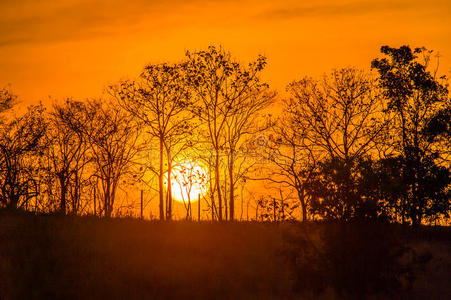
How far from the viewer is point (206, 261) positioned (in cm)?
2530

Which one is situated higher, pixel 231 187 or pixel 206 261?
pixel 231 187

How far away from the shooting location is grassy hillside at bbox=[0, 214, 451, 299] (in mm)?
18328

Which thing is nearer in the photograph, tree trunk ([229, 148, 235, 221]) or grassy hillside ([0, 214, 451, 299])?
grassy hillside ([0, 214, 451, 299])

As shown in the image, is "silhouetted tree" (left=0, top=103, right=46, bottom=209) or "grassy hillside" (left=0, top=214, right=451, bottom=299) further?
"silhouetted tree" (left=0, top=103, right=46, bottom=209)

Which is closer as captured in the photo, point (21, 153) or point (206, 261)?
point (206, 261)

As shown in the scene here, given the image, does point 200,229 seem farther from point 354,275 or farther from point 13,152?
point 13,152

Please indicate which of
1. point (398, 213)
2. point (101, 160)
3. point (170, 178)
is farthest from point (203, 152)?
point (398, 213)

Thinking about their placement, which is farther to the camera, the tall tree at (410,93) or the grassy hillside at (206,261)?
the tall tree at (410,93)

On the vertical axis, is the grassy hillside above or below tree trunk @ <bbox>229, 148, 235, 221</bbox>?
below

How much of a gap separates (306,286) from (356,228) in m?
2.76

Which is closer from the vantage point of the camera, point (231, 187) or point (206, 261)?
point (206, 261)

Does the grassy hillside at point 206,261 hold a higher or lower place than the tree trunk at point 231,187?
lower

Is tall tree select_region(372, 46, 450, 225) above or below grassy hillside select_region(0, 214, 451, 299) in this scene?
above

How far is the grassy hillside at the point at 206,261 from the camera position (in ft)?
60.1
